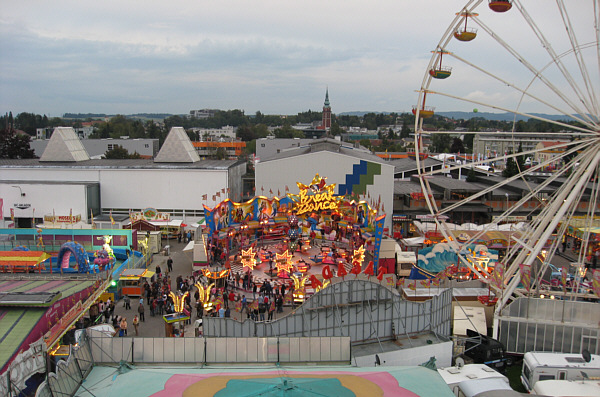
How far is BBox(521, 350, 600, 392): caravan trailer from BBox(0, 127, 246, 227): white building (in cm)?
2367

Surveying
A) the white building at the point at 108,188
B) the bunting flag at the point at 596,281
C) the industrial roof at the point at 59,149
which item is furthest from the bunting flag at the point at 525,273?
the industrial roof at the point at 59,149

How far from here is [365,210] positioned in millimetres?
26859

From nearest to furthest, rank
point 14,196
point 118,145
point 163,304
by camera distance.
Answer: point 163,304, point 14,196, point 118,145

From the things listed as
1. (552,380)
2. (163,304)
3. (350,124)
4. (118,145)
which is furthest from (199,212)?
(350,124)

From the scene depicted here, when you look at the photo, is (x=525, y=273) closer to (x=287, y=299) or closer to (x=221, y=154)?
(x=287, y=299)

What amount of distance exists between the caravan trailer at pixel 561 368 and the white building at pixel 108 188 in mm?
23669

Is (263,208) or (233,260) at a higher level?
(263,208)

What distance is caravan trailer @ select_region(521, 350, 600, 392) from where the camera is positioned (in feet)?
44.4

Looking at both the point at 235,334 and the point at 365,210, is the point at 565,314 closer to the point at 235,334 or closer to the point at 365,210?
the point at 235,334

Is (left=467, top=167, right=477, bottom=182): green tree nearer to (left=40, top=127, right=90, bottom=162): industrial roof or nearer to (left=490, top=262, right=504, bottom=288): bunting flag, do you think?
(left=490, top=262, right=504, bottom=288): bunting flag

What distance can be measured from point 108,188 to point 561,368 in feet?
102

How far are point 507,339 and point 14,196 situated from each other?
31.2m

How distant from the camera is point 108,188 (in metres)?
36.6

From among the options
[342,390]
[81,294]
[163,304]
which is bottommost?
[163,304]
